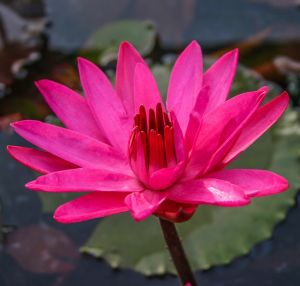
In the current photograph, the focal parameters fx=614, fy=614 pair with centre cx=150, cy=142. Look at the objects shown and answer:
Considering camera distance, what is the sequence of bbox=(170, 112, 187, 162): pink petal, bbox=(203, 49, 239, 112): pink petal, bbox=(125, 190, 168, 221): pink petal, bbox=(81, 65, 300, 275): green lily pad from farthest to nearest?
bbox=(81, 65, 300, 275): green lily pad → bbox=(203, 49, 239, 112): pink petal → bbox=(170, 112, 187, 162): pink petal → bbox=(125, 190, 168, 221): pink petal

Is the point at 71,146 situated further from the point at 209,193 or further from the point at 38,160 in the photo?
the point at 209,193

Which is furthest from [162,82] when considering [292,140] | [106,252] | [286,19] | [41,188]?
[41,188]

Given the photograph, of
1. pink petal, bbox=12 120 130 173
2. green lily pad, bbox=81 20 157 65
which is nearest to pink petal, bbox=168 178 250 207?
pink petal, bbox=12 120 130 173

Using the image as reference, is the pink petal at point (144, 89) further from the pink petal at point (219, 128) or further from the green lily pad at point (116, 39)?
the green lily pad at point (116, 39)

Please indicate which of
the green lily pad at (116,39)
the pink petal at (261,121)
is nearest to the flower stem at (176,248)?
the pink petal at (261,121)

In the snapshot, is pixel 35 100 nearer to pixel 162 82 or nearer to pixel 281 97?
pixel 162 82

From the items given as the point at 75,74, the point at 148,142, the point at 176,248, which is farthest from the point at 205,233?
the point at 75,74

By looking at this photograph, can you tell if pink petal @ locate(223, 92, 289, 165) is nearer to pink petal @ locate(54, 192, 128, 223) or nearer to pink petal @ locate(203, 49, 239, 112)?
pink petal @ locate(203, 49, 239, 112)
